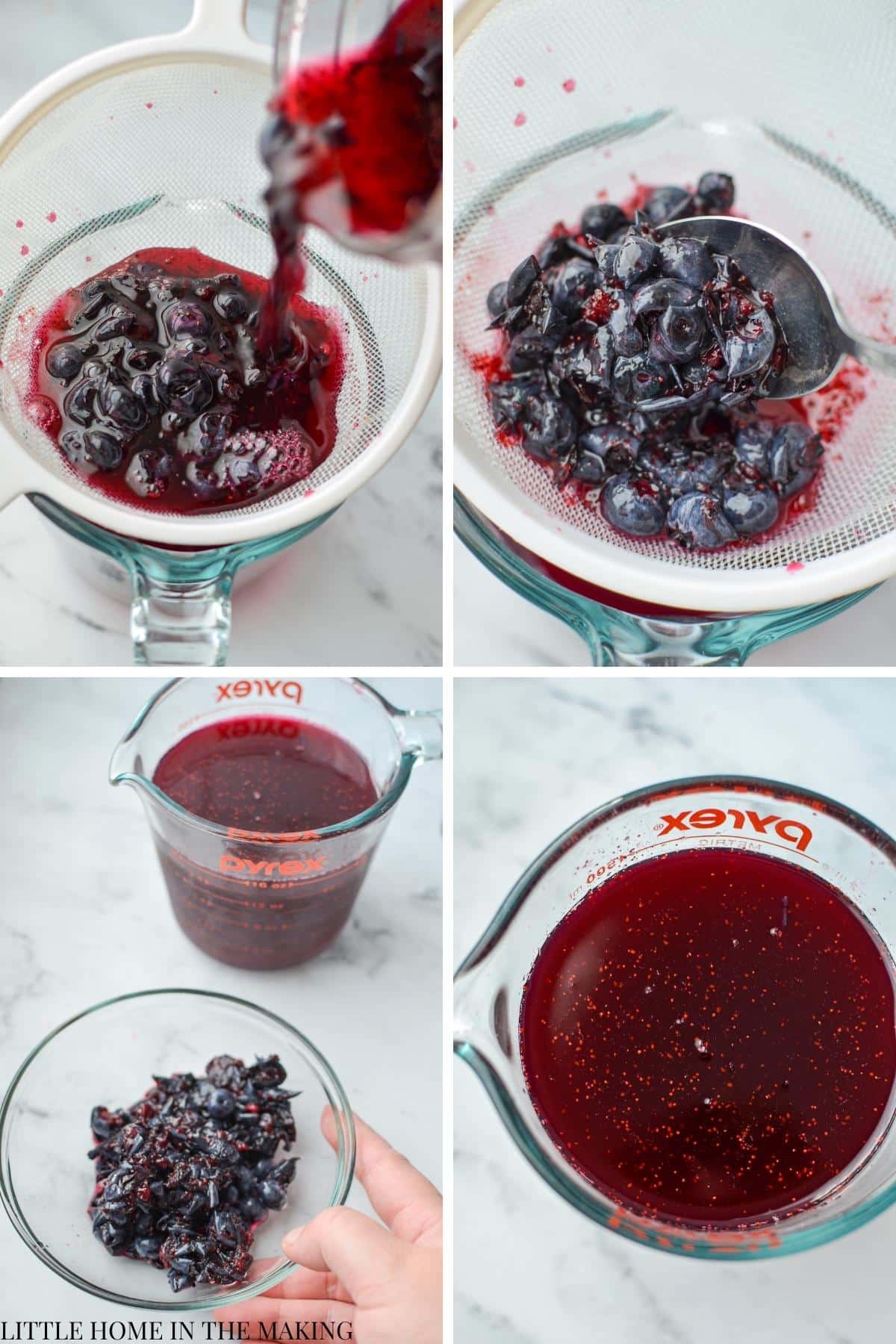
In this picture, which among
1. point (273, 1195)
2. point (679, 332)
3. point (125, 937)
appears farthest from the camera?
point (125, 937)

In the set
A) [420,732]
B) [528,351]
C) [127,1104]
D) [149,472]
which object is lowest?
[127,1104]

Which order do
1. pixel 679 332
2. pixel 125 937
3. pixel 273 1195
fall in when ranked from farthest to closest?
1. pixel 125 937
2. pixel 273 1195
3. pixel 679 332

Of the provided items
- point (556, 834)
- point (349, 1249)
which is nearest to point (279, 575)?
point (556, 834)

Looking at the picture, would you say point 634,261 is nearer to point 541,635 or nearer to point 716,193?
point 716,193

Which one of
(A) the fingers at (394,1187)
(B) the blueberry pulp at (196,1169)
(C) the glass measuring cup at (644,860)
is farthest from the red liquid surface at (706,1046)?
(B) the blueberry pulp at (196,1169)

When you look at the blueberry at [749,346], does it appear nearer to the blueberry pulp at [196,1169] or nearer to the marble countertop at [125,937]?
the marble countertop at [125,937]

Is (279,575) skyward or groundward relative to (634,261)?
groundward

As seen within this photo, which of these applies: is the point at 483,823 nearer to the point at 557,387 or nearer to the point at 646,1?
the point at 557,387
